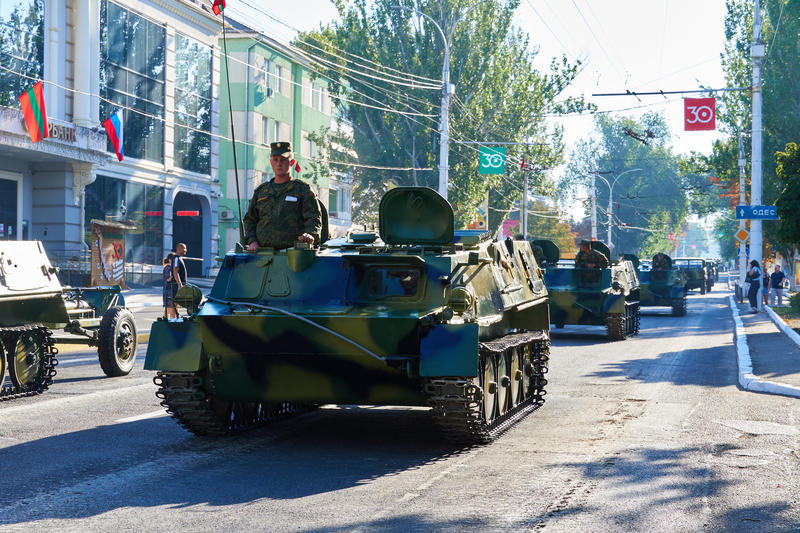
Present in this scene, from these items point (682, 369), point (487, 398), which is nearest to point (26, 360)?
point (487, 398)

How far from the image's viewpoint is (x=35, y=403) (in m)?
11.5

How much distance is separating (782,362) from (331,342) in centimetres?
1018

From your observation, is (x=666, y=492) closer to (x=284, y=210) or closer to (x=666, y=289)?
(x=284, y=210)

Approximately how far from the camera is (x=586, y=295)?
22.8m

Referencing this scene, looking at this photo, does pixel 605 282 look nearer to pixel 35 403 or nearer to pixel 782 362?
pixel 782 362

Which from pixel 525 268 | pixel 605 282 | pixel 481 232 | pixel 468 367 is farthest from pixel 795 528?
pixel 605 282

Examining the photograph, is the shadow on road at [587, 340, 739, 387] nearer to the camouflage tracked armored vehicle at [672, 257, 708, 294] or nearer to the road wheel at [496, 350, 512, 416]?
the road wheel at [496, 350, 512, 416]

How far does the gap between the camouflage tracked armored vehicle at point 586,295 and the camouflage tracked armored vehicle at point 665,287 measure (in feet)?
34.6

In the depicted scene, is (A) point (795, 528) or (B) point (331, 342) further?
(B) point (331, 342)

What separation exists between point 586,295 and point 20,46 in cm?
1868

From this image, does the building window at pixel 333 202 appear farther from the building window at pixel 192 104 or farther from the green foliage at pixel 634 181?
the green foliage at pixel 634 181

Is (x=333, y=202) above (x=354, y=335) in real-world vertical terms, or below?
above

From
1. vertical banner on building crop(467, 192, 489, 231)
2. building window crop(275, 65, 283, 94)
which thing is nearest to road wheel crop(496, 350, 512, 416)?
vertical banner on building crop(467, 192, 489, 231)

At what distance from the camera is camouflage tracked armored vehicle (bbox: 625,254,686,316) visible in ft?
111
